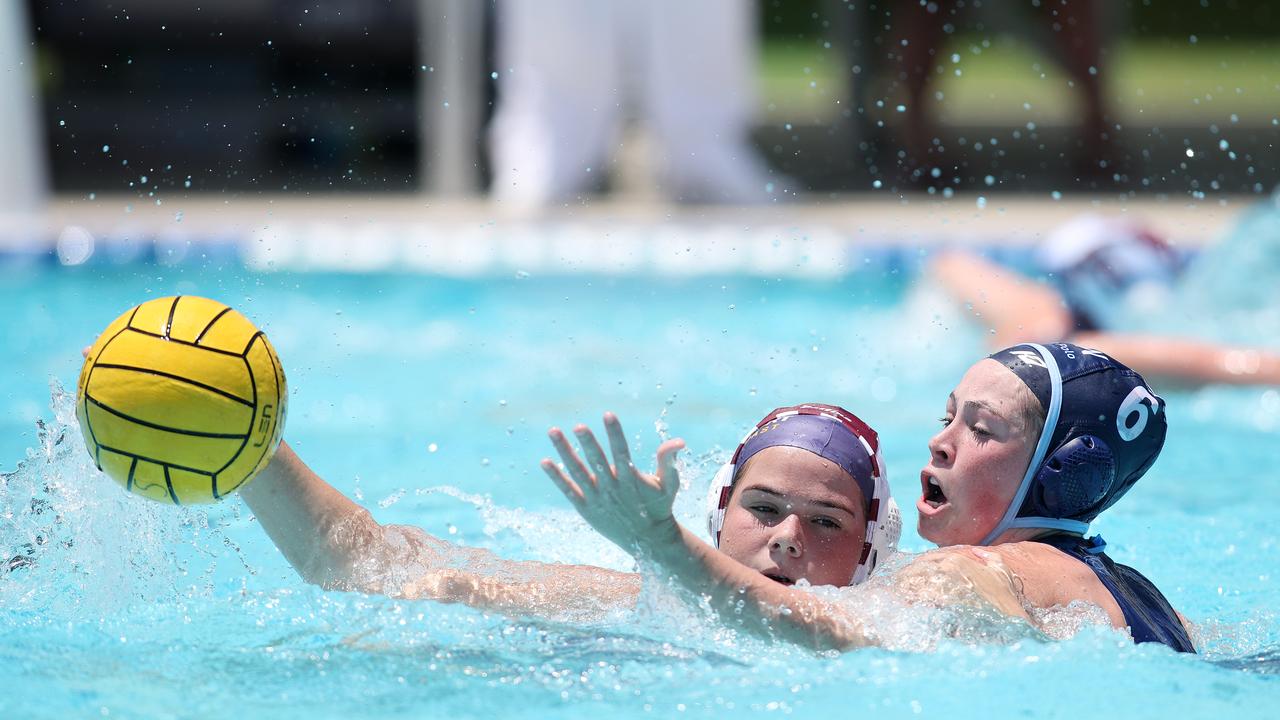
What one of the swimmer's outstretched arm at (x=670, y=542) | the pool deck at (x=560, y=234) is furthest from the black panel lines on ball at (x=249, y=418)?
the pool deck at (x=560, y=234)

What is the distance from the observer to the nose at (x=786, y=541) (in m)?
2.89

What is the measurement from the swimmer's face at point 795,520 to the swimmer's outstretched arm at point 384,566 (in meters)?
0.31

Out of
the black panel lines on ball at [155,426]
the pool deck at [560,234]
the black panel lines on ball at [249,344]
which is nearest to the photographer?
the black panel lines on ball at [155,426]

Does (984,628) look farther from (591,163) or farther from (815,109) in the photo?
(815,109)

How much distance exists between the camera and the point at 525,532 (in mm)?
4059

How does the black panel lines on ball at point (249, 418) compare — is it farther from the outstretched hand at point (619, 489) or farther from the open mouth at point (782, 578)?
the open mouth at point (782, 578)

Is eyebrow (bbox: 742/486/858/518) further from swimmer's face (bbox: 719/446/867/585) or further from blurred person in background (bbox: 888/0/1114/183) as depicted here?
blurred person in background (bbox: 888/0/1114/183)

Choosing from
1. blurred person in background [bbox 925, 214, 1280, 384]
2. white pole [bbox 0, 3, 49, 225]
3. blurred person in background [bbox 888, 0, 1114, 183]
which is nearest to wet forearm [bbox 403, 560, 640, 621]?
blurred person in background [bbox 925, 214, 1280, 384]

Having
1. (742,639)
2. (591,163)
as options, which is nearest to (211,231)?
(591,163)

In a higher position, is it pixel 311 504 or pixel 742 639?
pixel 311 504

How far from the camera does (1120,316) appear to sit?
6.64m

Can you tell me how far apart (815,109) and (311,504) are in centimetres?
1396

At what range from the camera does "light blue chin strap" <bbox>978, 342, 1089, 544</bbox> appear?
9.73 ft

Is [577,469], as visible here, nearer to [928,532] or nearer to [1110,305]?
[928,532]
